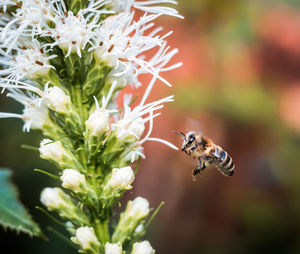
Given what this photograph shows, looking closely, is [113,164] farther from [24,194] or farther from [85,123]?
[24,194]

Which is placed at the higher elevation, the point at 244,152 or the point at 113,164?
the point at 244,152

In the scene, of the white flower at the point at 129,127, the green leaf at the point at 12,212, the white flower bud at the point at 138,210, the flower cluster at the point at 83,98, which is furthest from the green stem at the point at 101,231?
the white flower at the point at 129,127

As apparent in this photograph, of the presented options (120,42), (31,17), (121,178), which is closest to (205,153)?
(121,178)

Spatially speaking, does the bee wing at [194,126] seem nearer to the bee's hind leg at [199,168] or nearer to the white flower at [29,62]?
the bee's hind leg at [199,168]

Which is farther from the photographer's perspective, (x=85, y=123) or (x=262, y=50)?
(x=262, y=50)

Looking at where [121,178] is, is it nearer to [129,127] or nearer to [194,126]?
[129,127]

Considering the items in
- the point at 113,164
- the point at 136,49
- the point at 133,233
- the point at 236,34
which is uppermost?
the point at 236,34

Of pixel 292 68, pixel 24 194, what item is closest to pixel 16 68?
pixel 24 194

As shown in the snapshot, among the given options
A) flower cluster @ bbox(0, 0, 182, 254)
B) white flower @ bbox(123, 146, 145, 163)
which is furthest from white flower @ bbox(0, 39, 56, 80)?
white flower @ bbox(123, 146, 145, 163)
